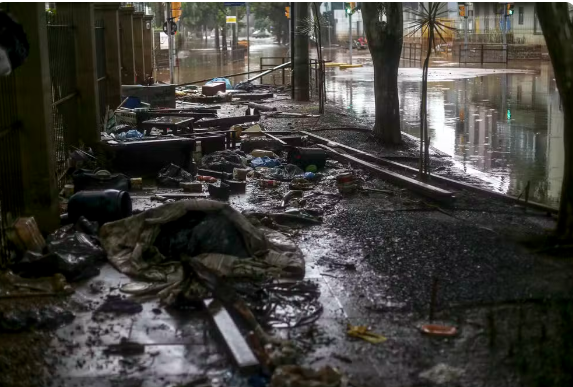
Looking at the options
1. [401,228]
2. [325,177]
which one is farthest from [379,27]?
[401,228]

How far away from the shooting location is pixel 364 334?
6148 mm

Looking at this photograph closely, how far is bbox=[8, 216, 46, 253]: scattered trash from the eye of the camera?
762 cm

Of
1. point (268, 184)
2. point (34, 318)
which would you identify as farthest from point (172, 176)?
point (34, 318)

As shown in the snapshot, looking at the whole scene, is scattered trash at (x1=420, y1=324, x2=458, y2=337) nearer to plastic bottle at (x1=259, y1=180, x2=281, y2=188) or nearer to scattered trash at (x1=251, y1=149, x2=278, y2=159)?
plastic bottle at (x1=259, y1=180, x2=281, y2=188)

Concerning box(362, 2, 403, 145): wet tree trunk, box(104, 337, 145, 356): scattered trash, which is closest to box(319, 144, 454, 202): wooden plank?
box(362, 2, 403, 145): wet tree trunk

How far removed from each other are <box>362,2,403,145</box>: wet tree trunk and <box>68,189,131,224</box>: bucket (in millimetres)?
7427

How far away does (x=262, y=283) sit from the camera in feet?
23.8

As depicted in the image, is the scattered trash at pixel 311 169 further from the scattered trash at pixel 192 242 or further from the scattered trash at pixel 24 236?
the scattered trash at pixel 24 236

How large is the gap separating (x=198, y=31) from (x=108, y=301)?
3647 inches

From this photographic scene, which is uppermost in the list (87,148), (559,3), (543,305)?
(559,3)

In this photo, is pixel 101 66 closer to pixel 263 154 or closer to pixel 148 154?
pixel 263 154

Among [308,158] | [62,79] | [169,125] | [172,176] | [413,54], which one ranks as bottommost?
[172,176]

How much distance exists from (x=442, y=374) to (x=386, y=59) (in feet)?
34.7

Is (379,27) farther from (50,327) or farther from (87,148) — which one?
(50,327)
